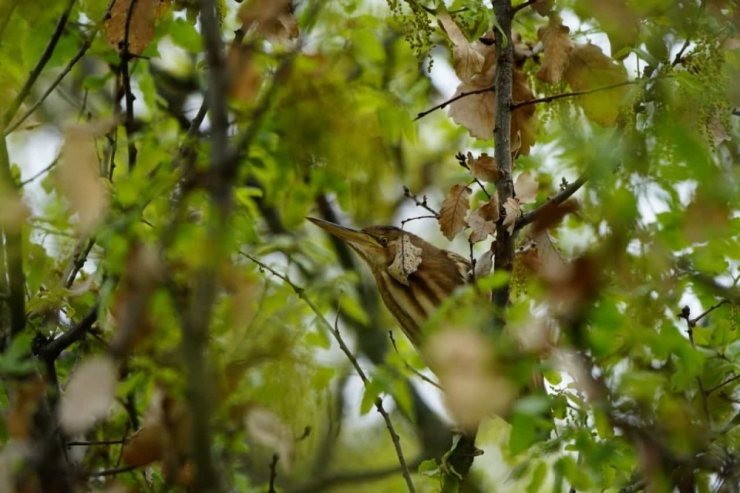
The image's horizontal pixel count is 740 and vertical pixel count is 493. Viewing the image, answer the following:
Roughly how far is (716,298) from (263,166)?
6.76ft

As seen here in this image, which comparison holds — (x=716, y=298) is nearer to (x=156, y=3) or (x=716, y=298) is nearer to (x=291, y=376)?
(x=291, y=376)

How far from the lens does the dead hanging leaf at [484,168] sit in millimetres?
3510

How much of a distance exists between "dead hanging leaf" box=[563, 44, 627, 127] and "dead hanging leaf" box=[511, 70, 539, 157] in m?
0.17

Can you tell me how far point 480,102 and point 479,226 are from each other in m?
0.78

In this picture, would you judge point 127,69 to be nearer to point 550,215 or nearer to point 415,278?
point 415,278

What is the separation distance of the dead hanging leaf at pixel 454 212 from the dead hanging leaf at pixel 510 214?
0.24 m

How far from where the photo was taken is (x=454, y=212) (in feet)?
12.1

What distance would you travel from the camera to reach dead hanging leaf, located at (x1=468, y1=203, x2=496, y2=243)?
11.4 ft

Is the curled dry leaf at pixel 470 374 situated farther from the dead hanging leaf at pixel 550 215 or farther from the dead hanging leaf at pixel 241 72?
the dead hanging leaf at pixel 241 72

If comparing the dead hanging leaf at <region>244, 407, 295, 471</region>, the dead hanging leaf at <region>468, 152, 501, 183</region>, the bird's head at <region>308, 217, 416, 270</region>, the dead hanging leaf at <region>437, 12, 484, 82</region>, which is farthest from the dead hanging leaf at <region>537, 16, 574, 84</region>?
the dead hanging leaf at <region>244, 407, 295, 471</region>

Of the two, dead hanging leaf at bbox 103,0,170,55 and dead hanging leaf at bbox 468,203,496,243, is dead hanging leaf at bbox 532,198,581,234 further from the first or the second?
dead hanging leaf at bbox 103,0,170,55

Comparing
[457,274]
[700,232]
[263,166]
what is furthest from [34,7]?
[700,232]

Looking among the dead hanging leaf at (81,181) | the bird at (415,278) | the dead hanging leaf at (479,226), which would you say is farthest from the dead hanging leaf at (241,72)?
the bird at (415,278)

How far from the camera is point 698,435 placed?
299 cm
